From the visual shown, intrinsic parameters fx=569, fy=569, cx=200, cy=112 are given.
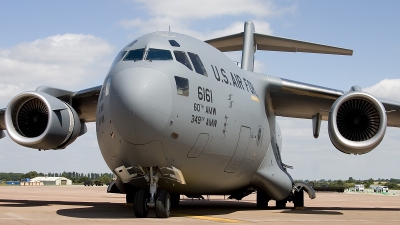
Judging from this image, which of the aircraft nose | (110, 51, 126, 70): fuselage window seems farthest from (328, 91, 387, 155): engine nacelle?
(110, 51, 126, 70): fuselage window

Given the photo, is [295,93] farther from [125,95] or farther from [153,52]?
[125,95]

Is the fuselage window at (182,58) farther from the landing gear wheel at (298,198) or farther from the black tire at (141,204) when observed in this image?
the landing gear wheel at (298,198)

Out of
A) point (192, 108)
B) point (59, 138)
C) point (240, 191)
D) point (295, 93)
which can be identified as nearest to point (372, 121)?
point (295, 93)

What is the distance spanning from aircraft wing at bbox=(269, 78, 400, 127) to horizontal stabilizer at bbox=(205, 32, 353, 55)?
7.20 feet

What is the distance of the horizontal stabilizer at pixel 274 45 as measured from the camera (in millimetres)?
18172

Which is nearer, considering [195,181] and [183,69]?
[183,69]

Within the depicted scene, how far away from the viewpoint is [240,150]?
12.6 metres

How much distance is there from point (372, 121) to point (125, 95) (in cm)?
627

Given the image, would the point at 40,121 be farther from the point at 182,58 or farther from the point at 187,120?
the point at 187,120

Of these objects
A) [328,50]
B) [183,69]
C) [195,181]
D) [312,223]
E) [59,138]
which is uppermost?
[328,50]

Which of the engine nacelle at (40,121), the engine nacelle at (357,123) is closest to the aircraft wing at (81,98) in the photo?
the engine nacelle at (40,121)

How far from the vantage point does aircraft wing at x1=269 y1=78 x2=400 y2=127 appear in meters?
15.4

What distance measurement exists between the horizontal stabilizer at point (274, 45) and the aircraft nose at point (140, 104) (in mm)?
8965

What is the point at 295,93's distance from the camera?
1566 cm
